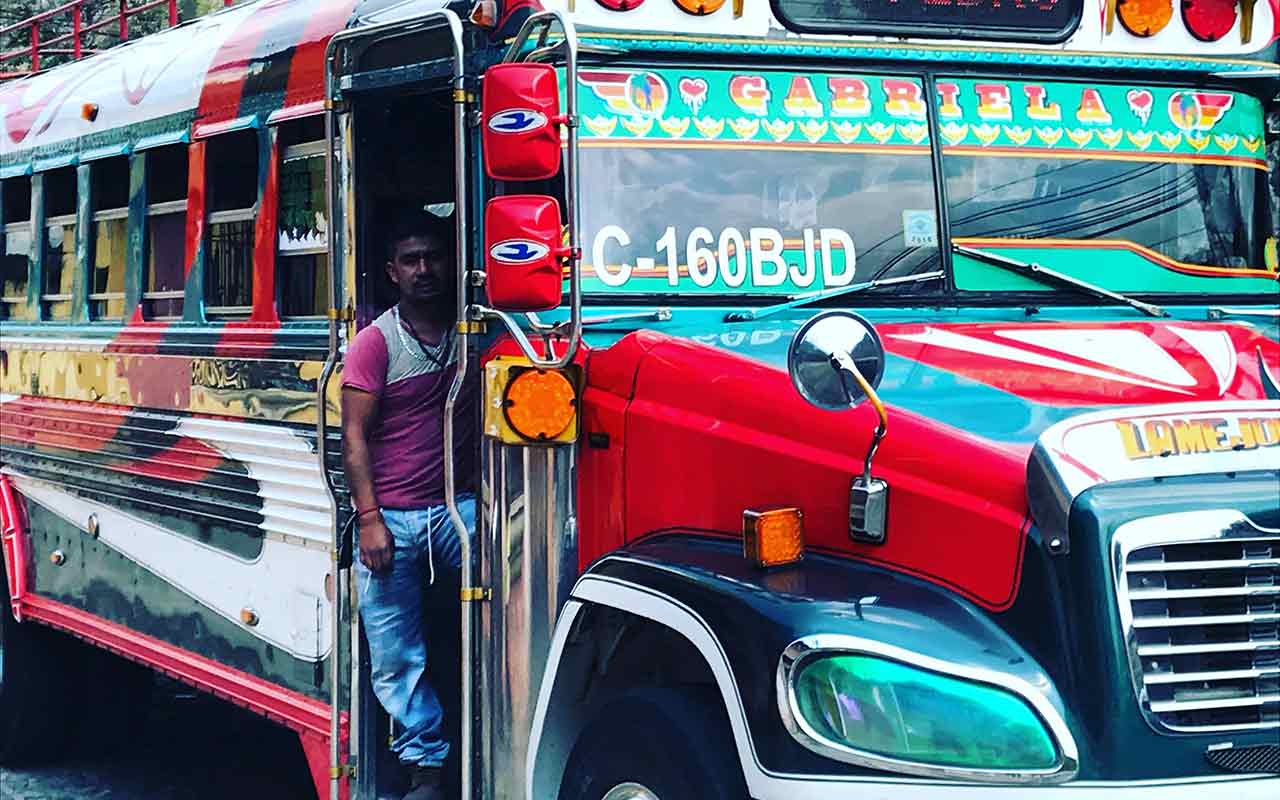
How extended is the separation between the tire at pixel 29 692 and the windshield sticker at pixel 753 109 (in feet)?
14.7

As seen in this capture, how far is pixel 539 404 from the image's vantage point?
173 inches

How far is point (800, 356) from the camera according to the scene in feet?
12.3

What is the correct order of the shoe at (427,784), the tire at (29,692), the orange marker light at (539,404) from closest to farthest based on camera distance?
1. the orange marker light at (539,404)
2. the shoe at (427,784)
3. the tire at (29,692)

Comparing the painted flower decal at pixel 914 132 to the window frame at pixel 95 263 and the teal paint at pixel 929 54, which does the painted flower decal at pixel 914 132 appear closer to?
the teal paint at pixel 929 54

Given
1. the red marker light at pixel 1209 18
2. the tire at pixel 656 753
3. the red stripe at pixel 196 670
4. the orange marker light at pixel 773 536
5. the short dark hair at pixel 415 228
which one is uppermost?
the red marker light at pixel 1209 18

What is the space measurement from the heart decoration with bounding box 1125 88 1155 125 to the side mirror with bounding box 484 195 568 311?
5.58 feet

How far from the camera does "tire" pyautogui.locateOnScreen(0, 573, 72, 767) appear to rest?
26.4ft

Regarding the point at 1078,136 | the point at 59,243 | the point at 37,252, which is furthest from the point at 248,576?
the point at 1078,136

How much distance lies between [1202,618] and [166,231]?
4.01 meters

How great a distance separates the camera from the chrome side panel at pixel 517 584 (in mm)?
4512

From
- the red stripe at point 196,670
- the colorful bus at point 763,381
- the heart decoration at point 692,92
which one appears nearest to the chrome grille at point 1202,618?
the colorful bus at point 763,381

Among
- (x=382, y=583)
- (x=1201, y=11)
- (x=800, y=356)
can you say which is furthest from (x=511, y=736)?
(x=1201, y=11)

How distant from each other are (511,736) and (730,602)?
1027 mm

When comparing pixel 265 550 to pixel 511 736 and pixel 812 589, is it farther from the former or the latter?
pixel 812 589
